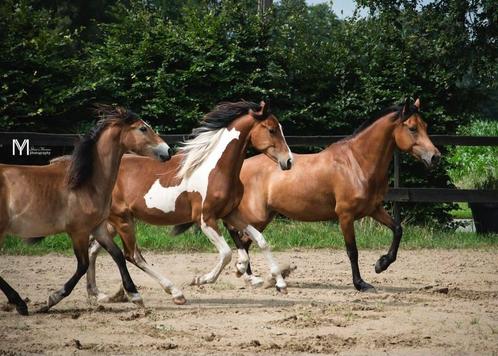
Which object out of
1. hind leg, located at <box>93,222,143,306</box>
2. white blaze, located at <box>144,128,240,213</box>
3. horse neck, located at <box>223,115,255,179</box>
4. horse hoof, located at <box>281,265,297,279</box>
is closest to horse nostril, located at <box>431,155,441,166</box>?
horse hoof, located at <box>281,265,297,279</box>

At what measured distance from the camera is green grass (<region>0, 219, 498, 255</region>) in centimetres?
1208

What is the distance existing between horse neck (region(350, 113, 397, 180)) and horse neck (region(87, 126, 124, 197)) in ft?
9.07

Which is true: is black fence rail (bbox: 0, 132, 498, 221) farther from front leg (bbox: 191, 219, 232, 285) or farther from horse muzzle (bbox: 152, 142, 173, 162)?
horse muzzle (bbox: 152, 142, 173, 162)

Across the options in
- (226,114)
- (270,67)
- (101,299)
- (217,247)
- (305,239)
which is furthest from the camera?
(270,67)

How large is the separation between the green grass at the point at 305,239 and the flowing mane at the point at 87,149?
13.4 feet

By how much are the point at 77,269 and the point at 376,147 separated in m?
3.62

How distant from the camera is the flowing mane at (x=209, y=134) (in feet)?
29.4

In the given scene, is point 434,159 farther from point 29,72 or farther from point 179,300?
point 29,72

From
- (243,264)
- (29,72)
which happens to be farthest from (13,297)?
(29,72)

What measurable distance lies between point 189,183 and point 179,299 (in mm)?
1335

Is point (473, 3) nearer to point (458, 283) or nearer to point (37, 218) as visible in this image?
point (458, 283)

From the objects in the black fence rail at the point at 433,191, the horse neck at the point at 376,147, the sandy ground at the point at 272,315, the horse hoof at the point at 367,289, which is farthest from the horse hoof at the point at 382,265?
the black fence rail at the point at 433,191

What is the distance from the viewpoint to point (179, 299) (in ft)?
26.5

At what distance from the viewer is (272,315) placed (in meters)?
7.46
